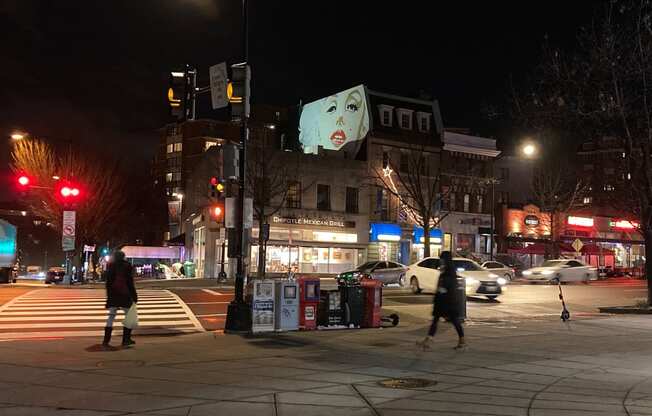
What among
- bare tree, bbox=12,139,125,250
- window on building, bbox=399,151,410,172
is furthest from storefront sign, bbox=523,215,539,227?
bare tree, bbox=12,139,125,250

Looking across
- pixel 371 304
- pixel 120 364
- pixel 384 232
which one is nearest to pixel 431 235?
pixel 384 232

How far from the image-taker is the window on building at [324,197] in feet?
146

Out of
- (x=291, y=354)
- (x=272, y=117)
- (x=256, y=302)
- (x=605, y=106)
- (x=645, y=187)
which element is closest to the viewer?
(x=291, y=354)

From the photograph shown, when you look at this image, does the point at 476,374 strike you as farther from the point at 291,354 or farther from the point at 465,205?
the point at 465,205

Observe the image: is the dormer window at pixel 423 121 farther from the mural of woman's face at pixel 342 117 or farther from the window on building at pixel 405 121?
the mural of woman's face at pixel 342 117

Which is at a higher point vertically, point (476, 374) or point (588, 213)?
point (588, 213)

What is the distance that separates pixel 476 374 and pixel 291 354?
11.1ft

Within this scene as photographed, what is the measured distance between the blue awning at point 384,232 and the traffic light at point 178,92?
1298 inches

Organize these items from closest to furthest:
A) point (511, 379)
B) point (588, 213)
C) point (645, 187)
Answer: point (511, 379) → point (645, 187) → point (588, 213)

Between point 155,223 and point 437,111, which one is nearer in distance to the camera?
point 437,111

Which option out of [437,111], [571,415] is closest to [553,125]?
[571,415]

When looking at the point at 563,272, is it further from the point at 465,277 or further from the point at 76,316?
the point at 76,316

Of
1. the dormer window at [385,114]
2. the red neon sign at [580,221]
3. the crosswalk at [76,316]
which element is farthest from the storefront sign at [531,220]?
the crosswalk at [76,316]

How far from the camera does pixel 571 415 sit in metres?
6.82
